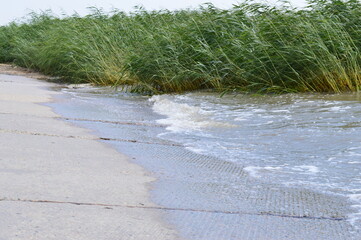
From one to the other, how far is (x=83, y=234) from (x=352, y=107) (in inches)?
183

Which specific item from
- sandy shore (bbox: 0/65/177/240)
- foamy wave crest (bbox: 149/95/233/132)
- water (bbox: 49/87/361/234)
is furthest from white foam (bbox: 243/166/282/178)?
foamy wave crest (bbox: 149/95/233/132)

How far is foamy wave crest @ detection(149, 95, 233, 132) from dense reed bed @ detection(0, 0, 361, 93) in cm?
112

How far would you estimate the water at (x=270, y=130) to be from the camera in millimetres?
3457

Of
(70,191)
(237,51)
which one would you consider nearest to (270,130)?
(70,191)

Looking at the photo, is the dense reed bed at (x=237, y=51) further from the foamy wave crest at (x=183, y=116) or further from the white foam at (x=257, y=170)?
the white foam at (x=257, y=170)

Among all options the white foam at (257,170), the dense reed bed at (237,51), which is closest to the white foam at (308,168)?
the white foam at (257,170)

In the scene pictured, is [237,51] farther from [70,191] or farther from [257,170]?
[70,191]

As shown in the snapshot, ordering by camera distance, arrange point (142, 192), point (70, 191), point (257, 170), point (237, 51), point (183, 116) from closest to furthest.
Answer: point (70, 191) → point (142, 192) → point (257, 170) → point (183, 116) → point (237, 51)

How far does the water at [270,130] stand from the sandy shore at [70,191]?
769 mm

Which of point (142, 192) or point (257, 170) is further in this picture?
point (257, 170)

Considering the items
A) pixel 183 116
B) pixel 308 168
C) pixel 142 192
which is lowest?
pixel 183 116

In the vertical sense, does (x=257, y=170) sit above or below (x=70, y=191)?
below

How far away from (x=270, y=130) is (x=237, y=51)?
3367 mm

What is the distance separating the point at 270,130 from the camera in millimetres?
5148
